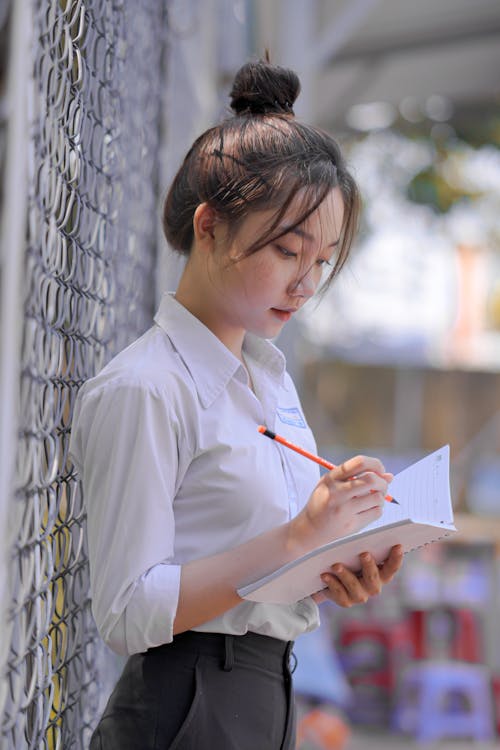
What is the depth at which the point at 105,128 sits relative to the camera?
66.0 inches

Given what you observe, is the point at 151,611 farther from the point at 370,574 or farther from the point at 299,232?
the point at 299,232

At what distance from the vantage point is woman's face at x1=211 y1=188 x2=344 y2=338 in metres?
1.27

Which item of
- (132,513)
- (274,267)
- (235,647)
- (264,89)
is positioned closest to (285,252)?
(274,267)

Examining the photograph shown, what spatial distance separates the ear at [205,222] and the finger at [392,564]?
0.44 m

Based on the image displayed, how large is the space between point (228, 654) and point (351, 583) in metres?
0.17

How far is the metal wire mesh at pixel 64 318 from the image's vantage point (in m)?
1.18

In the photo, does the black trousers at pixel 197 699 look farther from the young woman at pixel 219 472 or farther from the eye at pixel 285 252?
the eye at pixel 285 252

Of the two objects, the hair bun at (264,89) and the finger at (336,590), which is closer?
the finger at (336,590)

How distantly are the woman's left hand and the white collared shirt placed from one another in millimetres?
85

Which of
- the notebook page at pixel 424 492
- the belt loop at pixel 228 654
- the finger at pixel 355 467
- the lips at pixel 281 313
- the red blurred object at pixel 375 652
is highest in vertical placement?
the lips at pixel 281 313

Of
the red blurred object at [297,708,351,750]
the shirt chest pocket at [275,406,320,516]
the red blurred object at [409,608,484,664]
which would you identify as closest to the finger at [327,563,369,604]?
the shirt chest pocket at [275,406,320,516]

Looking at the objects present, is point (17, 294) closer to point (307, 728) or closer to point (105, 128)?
point (105, 128)

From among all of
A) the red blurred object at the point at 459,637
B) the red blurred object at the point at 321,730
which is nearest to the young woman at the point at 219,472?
the red blurred object at the point at 321,730

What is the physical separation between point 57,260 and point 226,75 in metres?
3.67
